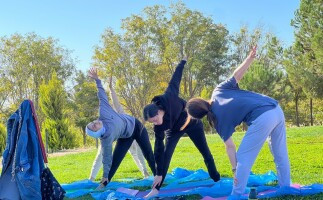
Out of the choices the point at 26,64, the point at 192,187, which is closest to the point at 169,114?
the point at 192,187

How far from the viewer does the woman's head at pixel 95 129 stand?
5453mm

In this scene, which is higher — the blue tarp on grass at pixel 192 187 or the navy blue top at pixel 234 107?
the navy blue top at pixel 234 107

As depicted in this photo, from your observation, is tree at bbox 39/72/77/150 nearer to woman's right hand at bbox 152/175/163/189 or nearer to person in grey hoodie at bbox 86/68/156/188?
person in grey hoodie at bbox 86/68/156/188

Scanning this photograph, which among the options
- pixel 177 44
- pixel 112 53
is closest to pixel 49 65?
pixel 112 53

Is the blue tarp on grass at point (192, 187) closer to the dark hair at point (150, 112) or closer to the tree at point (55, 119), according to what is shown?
the dark hair at point (150, 112)

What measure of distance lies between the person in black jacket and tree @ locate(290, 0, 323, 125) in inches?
557

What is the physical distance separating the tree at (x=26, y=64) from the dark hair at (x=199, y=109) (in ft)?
100

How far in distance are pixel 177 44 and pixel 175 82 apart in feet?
90.5

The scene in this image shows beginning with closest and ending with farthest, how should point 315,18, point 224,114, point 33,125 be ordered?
point 224,114 < point 33,125 < point 315,18

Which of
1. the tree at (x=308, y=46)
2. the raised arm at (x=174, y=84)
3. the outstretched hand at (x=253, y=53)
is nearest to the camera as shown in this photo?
the outstretched hand at (x=253, y=53)

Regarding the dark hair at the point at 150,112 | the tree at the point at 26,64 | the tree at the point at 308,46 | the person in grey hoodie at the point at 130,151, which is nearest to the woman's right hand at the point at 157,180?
the dark hair at the point at 150,112

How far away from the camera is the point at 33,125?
16.0ft

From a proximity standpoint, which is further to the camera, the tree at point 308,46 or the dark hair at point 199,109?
the tree at point 308,46

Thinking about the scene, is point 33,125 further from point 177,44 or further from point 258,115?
point 177,44
